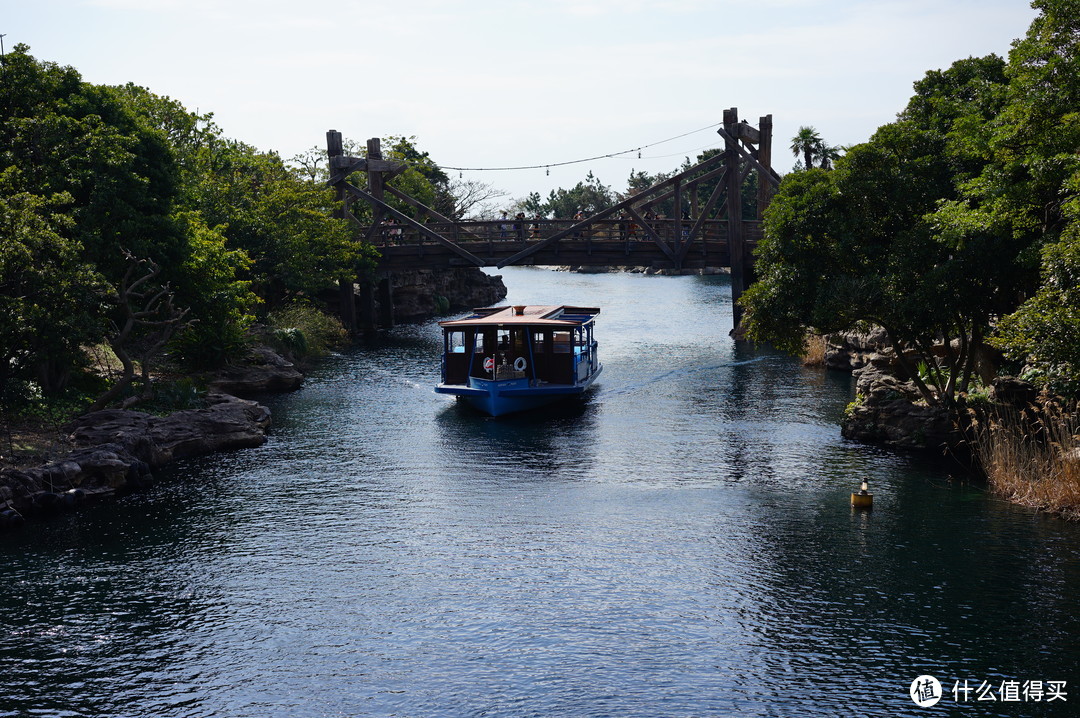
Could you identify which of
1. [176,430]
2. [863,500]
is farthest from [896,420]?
[176,430]

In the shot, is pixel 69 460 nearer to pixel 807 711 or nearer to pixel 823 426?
pixel 807 711

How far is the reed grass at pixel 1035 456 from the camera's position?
21109mm

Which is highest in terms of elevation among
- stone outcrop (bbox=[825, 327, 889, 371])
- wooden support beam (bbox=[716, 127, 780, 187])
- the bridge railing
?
wooden support beam (bbox=[716, 127, 780, 187])

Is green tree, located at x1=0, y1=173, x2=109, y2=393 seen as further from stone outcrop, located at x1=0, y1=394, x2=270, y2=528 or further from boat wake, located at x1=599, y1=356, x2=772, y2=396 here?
boat wake, located at x1=599, y1=356, x2=772, y2=396

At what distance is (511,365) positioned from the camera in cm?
3606

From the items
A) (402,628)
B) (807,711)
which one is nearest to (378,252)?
(402,628)

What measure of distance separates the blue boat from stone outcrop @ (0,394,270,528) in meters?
7.37

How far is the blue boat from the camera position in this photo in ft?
114

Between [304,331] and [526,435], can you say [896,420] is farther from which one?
[304,331]

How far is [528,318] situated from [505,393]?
11.8 ft

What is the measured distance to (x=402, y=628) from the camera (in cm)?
1648

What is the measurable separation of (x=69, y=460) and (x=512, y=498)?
11312 mm

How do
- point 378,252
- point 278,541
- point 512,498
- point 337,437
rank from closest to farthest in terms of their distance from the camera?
point 278,541
point 512,498
point 337,437
point 378,252

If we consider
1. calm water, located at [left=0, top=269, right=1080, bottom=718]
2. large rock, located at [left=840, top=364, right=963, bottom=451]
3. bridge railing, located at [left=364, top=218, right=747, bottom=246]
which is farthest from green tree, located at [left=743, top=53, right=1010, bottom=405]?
bridge railing, located at [left=364, top=218, right=747, bottom=246]
